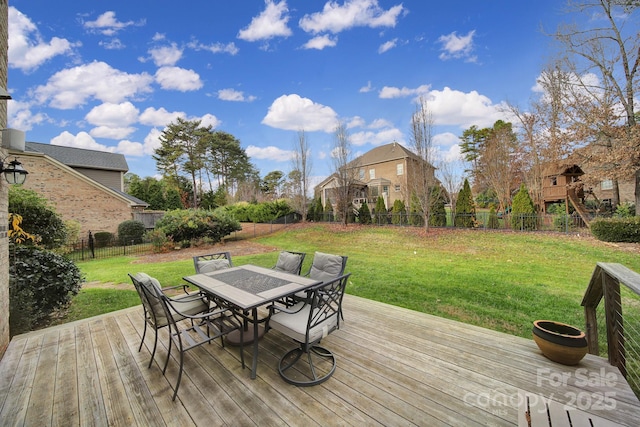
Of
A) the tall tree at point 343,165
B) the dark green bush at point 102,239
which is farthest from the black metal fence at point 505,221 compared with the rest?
the dark green bush at point 102,239

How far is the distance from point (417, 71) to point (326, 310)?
42.2ft

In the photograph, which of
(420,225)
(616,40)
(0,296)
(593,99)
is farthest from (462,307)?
(616,40)

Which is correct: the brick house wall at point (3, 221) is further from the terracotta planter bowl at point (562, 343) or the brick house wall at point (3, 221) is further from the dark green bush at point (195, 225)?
the dark green bush at point (195, 225)

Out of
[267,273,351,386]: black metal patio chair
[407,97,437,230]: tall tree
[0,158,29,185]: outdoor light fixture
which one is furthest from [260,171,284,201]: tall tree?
[267,273,351,386]: black metal patio chair

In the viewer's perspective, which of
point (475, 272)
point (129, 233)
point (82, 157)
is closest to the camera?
point (475, 272)

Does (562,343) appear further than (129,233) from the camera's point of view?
No

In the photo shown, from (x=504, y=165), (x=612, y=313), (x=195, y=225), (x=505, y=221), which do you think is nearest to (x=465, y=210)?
(x=505, y=221)

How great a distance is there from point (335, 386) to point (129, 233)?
16.2 meters

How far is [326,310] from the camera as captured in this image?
250 centimetres

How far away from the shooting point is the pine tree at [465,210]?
1316cm

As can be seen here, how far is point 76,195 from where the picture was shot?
13586mm

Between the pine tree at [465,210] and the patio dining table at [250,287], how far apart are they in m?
12.9

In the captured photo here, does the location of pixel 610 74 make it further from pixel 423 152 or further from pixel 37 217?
pixel 37 217

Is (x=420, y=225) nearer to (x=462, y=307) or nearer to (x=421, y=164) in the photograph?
(x=421, y=164)
